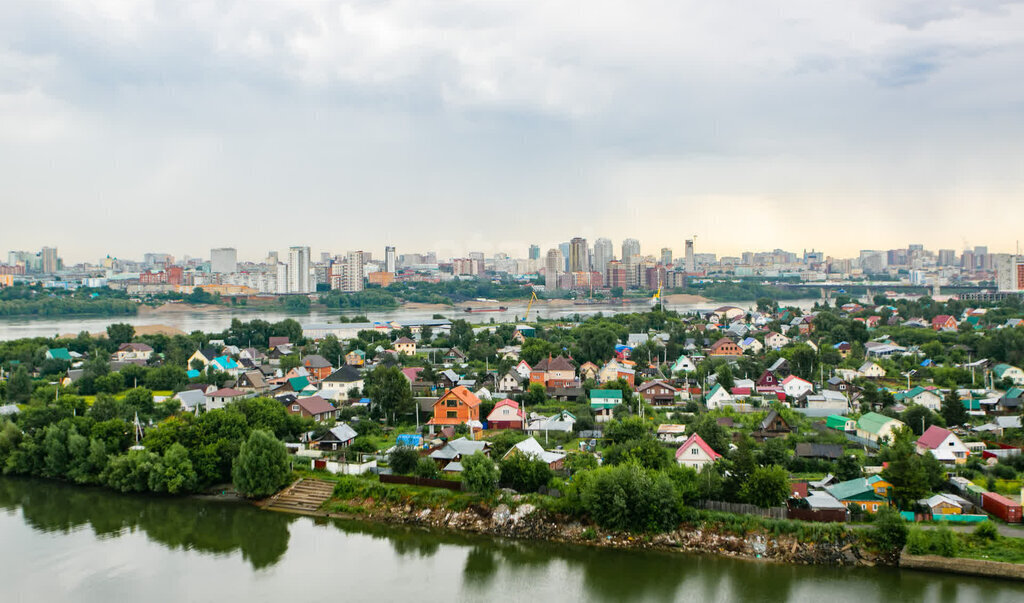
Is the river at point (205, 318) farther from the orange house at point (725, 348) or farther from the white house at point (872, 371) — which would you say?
the white house at point (872, 371)

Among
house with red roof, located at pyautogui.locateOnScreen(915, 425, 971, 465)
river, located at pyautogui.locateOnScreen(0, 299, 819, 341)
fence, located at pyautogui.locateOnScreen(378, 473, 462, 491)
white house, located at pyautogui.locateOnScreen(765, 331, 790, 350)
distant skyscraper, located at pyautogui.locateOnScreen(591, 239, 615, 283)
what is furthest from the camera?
distant skyscraper, located at pyautogui.locateOnScreen(591, 239, 615, 283)

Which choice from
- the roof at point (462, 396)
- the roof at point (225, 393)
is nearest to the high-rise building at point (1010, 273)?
the roof at point (462, 396)

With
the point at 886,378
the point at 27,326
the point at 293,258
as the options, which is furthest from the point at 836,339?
the point at 293,258

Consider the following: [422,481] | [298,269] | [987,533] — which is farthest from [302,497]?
[298,269]

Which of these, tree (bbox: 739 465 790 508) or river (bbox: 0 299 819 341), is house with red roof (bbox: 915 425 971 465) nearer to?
tree (bbox: 739 465 790 508)

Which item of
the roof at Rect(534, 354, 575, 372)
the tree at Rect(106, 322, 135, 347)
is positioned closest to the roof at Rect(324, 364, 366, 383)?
the roof at Rect(534, 354, 575, 372)

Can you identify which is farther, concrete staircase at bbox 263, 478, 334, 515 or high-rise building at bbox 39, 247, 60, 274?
high-rise building at bbox 39, 247, 60, 274

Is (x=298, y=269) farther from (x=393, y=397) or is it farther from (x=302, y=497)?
(x=302, y=497)
